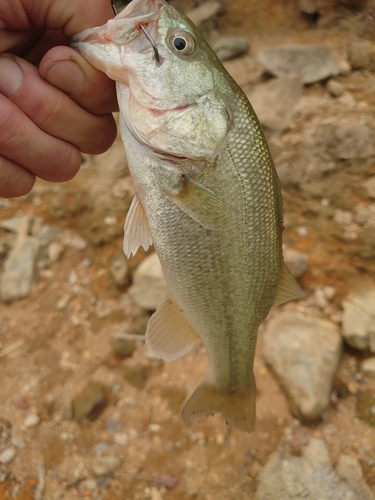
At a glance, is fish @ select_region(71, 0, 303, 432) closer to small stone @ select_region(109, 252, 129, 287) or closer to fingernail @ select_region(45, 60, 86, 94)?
fingernail @ select_region(45, 60, 86, 94)

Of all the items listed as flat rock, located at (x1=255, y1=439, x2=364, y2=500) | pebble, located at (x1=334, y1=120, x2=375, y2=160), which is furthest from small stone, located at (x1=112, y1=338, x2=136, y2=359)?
pebble, located at (x1=334, y1=120, x2=375, y2=160)

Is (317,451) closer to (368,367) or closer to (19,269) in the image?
(368,367)

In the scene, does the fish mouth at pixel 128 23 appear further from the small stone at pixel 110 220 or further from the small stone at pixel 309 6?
the small stone at pixel 309 6

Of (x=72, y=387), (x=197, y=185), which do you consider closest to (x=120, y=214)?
(x=72, y=387)

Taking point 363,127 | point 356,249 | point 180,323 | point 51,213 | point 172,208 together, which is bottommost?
point 356,249

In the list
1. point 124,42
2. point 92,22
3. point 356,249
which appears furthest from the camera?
point 356,249

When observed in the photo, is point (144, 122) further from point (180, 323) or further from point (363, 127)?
point (363, 127)

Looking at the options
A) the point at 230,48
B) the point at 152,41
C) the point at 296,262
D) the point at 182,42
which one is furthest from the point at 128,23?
the point at 230,48
